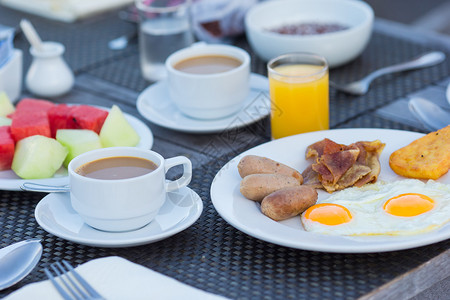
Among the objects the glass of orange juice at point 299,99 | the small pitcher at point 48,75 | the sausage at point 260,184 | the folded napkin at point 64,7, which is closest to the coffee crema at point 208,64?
the glass of orange juice at point 299,99

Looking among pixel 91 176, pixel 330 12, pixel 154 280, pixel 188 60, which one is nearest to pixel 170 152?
pixel 188 60

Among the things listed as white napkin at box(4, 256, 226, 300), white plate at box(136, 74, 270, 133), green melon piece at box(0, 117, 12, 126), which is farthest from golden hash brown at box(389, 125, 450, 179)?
green melon piece at box(0, 117, 12, 126)

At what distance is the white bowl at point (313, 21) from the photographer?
5.71 feet

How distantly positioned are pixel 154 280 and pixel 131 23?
1.47 metres

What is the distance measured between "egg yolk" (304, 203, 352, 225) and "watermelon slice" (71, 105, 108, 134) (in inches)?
20.9

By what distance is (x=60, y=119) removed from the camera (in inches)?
55.3

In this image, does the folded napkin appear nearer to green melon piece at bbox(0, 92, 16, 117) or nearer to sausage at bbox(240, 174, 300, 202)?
green melon piece at bbox(0, 92, 16, 117)

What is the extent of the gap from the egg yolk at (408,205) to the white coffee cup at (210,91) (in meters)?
0.53

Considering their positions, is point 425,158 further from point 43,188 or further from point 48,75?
point 48,75

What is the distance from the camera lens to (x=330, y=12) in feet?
6.39

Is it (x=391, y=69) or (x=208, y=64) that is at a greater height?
(x=208, y=64)

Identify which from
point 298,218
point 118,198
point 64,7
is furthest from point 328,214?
point 64,7

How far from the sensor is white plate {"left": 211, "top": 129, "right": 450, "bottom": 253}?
3.20 ft

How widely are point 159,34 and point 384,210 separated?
983 millimetres
